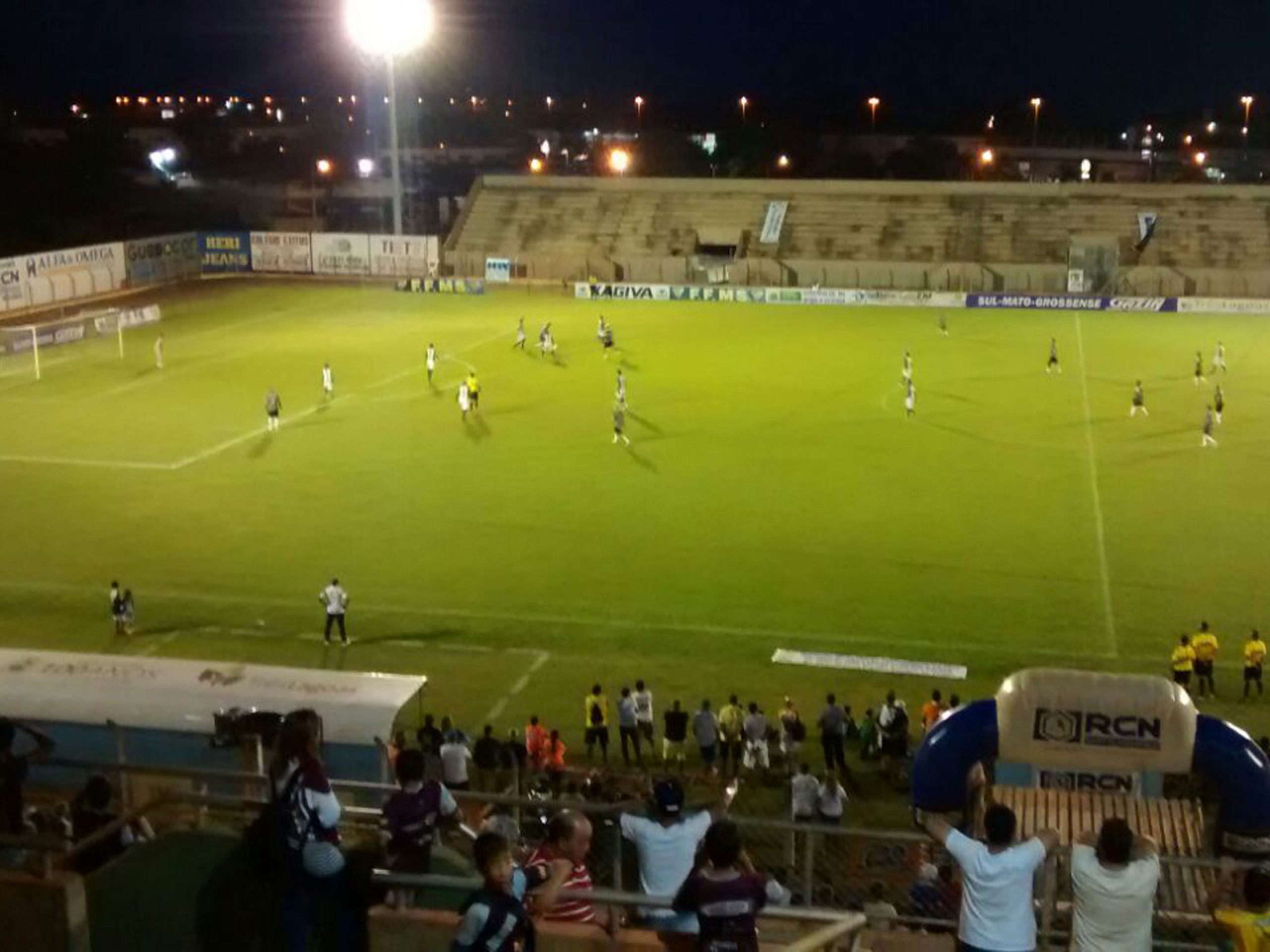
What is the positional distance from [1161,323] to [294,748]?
55.8m

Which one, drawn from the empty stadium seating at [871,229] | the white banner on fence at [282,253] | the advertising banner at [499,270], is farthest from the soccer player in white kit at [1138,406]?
the white banner on fence at [282,253]

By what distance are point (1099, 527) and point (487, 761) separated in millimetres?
16359

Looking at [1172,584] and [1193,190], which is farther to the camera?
[1193,190]

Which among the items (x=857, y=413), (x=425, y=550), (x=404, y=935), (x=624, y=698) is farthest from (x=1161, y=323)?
(x=404, y=935)

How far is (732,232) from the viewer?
246 feet

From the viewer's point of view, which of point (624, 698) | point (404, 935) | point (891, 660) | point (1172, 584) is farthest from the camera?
point (1172, 584)

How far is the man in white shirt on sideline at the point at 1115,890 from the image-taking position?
21.3 ft

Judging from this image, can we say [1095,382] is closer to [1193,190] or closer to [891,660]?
[891,660]

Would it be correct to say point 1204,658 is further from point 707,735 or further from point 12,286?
point 12,286

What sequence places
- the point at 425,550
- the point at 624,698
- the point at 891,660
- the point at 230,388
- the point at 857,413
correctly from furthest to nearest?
the point at 230,388
the point at 857,413
the point at 425,550
the point at 891,660
the point at 624,698

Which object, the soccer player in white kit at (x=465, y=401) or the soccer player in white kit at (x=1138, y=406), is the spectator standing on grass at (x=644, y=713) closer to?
the soccer player in white kit at (x=465, y=401)

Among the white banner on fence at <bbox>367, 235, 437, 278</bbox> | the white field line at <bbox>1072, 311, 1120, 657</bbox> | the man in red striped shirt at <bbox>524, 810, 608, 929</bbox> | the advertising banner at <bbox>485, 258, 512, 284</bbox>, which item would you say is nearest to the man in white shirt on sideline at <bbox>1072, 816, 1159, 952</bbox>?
the man in red striped shirt at <bbox>524, 810, 608, 929</bbox>

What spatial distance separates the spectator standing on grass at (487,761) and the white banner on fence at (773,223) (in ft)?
198

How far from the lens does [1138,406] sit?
38312mm
